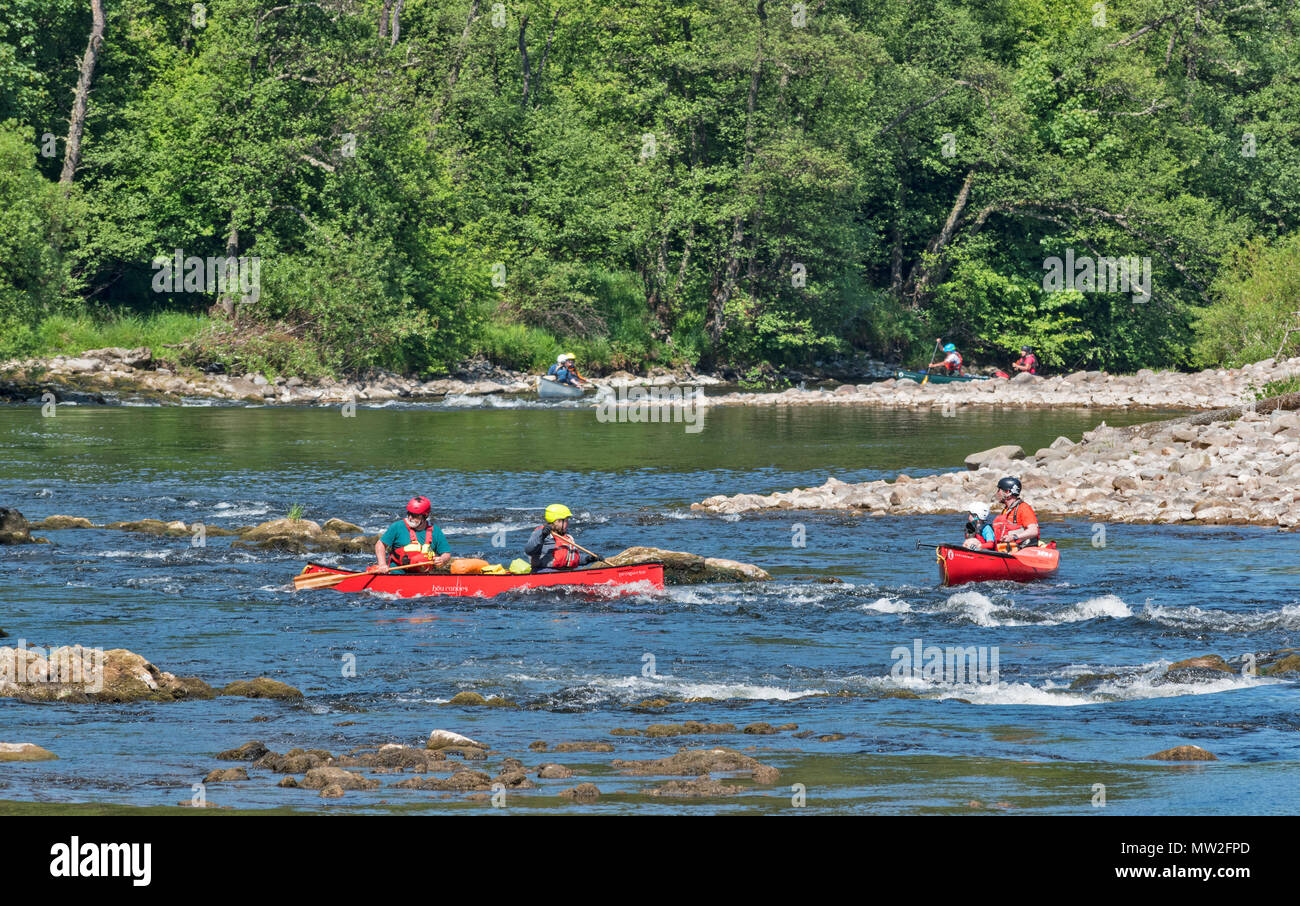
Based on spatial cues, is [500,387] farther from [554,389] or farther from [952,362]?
[952,362]

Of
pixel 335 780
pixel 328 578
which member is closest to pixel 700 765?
pixel 335 780

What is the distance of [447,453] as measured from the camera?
3844 cm

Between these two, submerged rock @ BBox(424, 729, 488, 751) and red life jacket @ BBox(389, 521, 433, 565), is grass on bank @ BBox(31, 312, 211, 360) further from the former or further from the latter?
submerged rock @ BBox(424, 729, 488, 751)

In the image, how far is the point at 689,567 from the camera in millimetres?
21578

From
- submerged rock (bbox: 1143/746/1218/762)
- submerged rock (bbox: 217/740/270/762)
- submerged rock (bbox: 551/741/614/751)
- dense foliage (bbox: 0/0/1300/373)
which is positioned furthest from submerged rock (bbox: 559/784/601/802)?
dense foliage (bbox: 0/0/1300/373)

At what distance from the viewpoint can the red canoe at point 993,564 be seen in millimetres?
21016

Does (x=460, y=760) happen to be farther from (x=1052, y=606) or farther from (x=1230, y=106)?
(x=1230, y=106)

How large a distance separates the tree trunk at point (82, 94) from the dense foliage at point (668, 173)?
0.78m

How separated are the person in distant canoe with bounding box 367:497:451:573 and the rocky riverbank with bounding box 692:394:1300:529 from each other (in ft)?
28.1

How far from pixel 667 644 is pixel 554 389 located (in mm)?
36396

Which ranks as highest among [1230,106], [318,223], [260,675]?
[1230,106]

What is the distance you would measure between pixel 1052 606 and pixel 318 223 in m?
40.1

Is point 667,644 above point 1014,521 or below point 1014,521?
below
